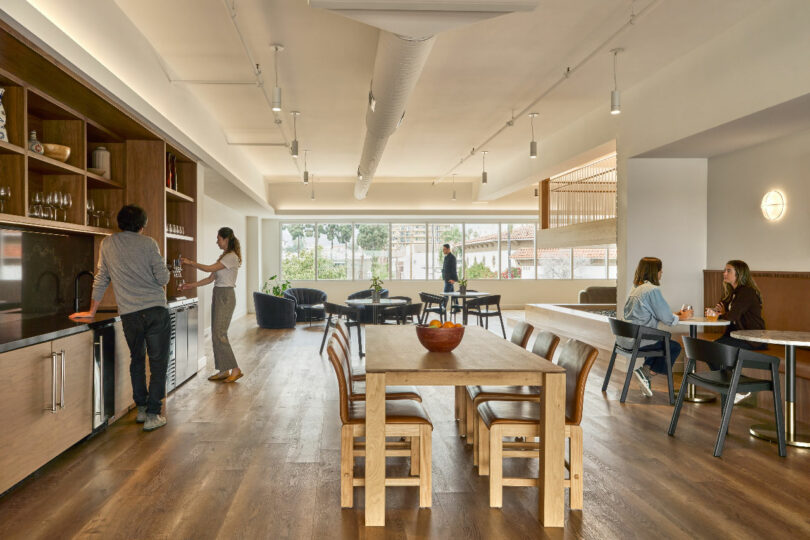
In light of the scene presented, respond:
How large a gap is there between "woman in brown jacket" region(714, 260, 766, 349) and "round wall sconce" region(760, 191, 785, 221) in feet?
4.40

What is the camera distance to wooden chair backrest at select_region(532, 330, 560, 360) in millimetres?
3467

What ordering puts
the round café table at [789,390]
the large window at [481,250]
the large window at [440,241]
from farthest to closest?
the large window at [481,250]
the large window at [440,241]
the round café table at [789,390]

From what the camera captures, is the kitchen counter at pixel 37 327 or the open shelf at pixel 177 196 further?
the open shelf at pixel 177 196

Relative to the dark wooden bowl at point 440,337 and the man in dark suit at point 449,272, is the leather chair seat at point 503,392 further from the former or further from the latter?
the man in dark suit at point 449,272

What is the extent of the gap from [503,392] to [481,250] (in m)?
12.7

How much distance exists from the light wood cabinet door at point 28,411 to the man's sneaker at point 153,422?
84 centimetres

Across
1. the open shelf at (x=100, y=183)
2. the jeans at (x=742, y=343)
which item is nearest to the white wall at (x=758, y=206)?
the jeans at (x=742, y=343)

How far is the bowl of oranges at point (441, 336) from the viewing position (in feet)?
10.5

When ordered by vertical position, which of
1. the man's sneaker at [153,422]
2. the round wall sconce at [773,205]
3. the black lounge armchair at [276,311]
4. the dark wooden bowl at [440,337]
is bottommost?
the man's sneaker at [153,422]

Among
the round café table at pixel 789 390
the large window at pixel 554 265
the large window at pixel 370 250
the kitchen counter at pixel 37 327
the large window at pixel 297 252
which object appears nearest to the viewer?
the kitchen counter at pixel 37 327

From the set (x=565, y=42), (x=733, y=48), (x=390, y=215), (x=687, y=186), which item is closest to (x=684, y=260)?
(x=687, y=186)

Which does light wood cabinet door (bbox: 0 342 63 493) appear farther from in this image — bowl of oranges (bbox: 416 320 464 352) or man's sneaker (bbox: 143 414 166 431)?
bowl of oranges (bbox: 416 320 464 352)

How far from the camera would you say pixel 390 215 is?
14078mm

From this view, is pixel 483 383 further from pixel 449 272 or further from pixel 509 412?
pixel 449 272
